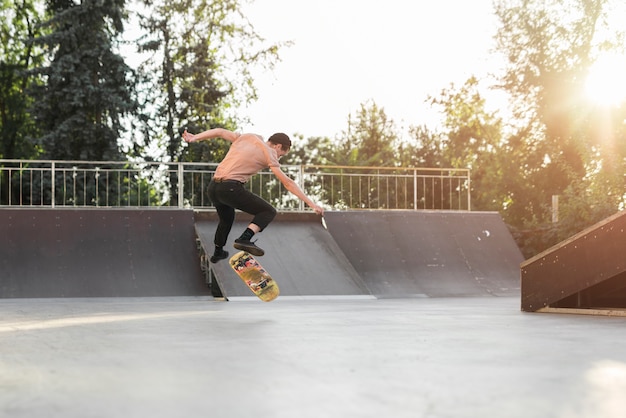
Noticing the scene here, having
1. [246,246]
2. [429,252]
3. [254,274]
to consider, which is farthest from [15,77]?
[246,246]

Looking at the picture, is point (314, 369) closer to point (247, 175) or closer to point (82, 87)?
point (247, 175)

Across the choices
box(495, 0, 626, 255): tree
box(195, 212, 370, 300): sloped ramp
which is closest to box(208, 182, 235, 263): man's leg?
box(195, 212, 370, 300): sloped ramp

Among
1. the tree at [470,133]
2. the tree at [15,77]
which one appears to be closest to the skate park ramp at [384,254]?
the tree at [470,133]

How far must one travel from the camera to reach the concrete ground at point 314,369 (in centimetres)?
301

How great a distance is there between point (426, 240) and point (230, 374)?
477 inches

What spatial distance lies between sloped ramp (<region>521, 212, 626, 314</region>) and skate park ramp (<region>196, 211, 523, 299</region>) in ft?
15.6

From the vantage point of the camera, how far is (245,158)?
9305mm

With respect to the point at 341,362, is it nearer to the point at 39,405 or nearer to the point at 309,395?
the point at 309,395

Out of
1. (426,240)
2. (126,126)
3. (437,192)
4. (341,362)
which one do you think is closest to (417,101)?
(126,126)

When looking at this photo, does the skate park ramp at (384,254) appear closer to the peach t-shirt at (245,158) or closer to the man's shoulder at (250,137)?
the peach t-shirt at (245,158)

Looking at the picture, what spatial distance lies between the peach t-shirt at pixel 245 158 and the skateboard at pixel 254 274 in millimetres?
945

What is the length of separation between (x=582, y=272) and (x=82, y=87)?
2221 cm

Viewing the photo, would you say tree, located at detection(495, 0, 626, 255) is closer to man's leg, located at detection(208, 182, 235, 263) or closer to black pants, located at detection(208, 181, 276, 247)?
man's leg, located at detection(208, 182, 235, 263)

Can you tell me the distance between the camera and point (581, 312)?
7969 mm
